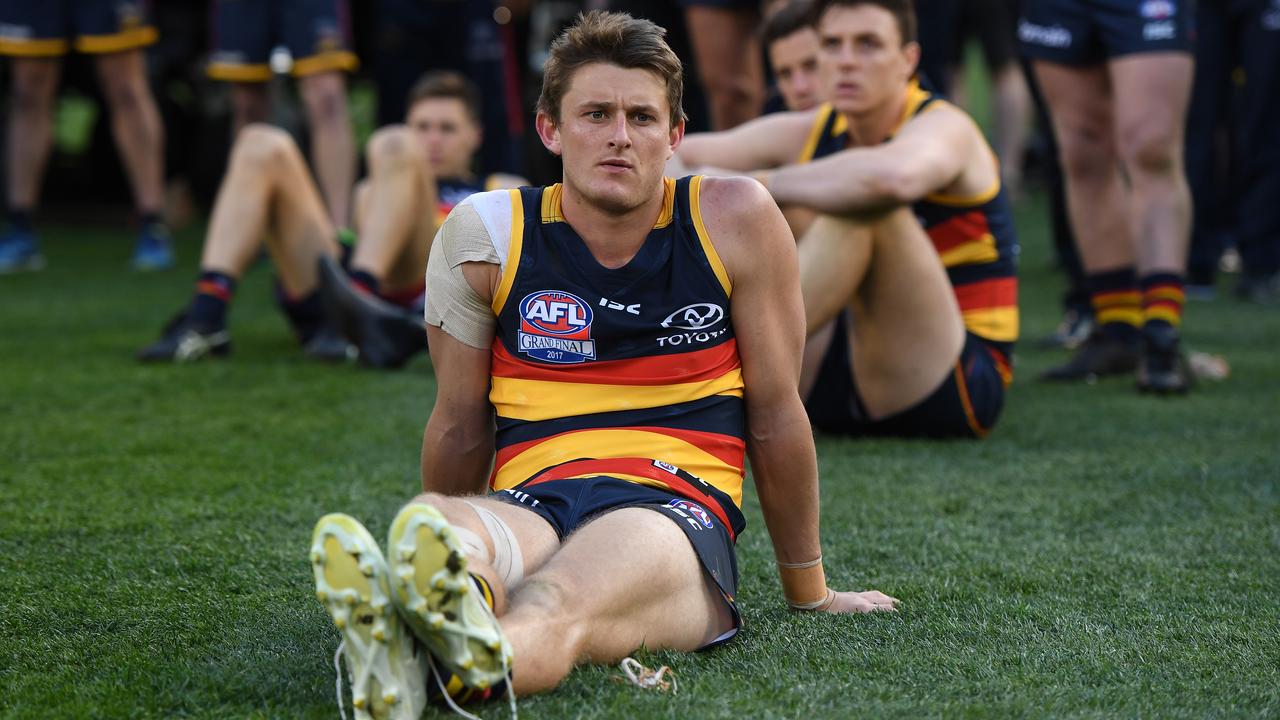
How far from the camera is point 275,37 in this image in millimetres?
7188

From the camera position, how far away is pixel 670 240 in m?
2.30

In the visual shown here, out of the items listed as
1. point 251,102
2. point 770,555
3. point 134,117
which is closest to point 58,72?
point 134,117

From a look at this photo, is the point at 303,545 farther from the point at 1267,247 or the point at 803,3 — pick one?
the point at 1267,247

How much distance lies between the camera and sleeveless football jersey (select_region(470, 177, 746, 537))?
229 centimetres

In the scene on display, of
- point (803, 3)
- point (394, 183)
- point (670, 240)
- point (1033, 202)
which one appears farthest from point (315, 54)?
point (1033, 202)

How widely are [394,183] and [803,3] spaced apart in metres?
1.56

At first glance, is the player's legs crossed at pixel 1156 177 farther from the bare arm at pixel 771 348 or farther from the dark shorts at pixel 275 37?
the dark shorts at pixel 275 37

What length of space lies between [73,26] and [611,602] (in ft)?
21.6

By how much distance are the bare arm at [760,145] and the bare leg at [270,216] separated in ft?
5.59

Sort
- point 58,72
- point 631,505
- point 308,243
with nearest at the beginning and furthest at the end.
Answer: point 631,505 → point 308,243 → point 58,72

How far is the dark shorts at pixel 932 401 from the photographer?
374cm

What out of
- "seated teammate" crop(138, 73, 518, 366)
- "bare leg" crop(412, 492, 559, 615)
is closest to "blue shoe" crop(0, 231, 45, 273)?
"seated teammate" crop(138, 73, 518, 366)

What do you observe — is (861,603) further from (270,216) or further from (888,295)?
(270,216)

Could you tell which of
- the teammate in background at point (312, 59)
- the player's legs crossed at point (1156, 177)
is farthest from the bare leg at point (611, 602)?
the teammate in background at point (312, 59)
